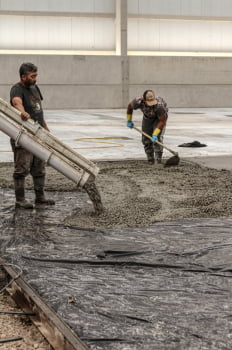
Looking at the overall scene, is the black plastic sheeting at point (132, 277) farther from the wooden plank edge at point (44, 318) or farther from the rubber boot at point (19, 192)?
the rubber boot at point (19, 192)

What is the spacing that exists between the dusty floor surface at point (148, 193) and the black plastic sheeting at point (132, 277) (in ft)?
0.88

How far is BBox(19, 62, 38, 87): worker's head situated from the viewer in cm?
657

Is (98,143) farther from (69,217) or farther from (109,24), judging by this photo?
(109,24)

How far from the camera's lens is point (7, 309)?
165 inches

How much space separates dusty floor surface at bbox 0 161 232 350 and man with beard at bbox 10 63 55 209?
65 centimetres

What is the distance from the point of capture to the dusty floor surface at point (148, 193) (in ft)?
21.1

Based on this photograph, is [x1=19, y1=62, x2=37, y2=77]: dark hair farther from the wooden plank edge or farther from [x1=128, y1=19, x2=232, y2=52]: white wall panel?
[x1=128, y1=19, x2=232, y2=52]: white wall panel

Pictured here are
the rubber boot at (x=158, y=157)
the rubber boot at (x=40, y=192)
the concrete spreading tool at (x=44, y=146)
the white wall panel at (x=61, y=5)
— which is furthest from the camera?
the white wall panel at (x=61, y=5)

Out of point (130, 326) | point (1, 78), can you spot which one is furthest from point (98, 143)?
point (1, 78)

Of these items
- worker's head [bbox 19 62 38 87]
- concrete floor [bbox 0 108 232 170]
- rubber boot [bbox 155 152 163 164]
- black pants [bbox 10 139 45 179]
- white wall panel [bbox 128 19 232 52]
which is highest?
white wall panel [bbox 128 19 232 52]

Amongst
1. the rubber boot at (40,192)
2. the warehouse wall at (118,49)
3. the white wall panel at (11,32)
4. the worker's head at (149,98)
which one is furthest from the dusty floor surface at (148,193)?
the white wall panel at (11,32)

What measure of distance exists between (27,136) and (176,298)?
2.70 meters

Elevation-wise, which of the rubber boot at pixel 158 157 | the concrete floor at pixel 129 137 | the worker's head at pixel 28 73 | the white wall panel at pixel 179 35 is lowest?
the concrete floor at pixel 129 137

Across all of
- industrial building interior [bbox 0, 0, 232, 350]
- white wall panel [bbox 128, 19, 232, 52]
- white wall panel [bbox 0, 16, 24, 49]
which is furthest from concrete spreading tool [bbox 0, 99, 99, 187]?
white wall panel [bbox 128, 19, 232, 52]
